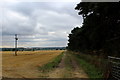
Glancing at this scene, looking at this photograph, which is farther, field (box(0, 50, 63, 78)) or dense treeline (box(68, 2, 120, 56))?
dense treeline (box(68, 2, 120, 56))

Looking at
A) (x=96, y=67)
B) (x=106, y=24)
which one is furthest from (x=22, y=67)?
(x=106, y=24)

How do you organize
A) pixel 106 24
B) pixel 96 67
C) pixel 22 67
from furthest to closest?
pixel 22 67
pixel 106 24
pixel 96 67

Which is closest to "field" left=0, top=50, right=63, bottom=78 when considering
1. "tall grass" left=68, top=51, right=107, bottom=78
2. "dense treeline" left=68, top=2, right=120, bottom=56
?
"tall grass" left=68, top=51, right=107, bottom=78

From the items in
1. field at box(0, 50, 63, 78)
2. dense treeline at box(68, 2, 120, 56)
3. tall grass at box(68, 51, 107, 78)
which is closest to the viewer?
tall grass at box(68, 51, 107, 78)

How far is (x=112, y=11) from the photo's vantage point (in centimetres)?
2172

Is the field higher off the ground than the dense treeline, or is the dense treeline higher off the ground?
the dense treeline

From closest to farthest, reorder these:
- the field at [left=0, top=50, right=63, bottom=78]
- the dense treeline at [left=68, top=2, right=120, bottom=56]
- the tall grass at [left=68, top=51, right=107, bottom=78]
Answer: the tall grass at [left=68, top=51, right=107, bottom=78], the field at [left=0, top=50, right=63, bottom=78], the dense treeline at [left=68, top=2, right=120, bottom=56]

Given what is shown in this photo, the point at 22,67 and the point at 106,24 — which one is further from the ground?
the point at 106,24

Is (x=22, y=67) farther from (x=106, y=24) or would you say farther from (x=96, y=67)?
(x=106, y=24)

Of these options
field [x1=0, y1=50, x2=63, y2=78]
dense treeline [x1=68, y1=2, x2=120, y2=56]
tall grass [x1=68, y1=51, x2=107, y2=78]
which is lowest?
field [x1=0, y1=50, x2=63, y2=78]

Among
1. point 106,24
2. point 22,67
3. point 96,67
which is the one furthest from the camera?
point 22,67

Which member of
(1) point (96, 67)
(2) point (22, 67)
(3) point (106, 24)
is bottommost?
(2) point (22, 67)

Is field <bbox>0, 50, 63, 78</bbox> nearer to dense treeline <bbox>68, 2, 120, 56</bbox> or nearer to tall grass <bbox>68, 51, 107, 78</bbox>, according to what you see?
tall grass <bbox>68, 51, 107, 78</bbox>

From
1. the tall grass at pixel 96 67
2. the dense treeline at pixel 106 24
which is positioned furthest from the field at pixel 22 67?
the dense treeline at pixel 106 24
